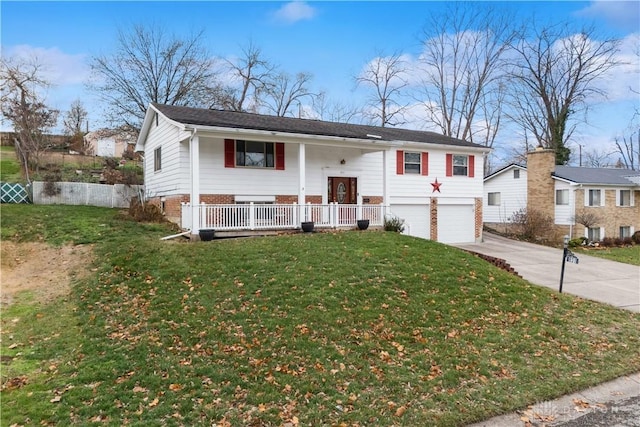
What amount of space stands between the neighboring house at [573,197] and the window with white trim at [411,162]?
993 centimetres

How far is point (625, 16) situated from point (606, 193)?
428 inches

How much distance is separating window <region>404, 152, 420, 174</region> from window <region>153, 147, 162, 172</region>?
10590 millimetres

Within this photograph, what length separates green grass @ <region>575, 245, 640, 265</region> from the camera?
1741 cm

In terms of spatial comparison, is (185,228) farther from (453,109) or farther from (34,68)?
Result: (453,109)

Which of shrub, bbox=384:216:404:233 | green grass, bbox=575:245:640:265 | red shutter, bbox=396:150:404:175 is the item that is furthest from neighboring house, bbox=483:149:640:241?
shrub, bbox=384:216:404:233

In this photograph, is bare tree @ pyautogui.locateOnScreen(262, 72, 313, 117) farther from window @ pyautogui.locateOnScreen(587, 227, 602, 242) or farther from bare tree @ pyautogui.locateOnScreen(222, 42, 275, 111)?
window @ pyautogui.locateOnScreen(587, 227, 602, 242)

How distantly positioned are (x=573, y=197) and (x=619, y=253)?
4.36 m

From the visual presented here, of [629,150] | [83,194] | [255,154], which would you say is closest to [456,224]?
[255,154]

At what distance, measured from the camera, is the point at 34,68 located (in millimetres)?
25766

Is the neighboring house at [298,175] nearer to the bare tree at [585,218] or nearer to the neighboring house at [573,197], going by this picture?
the neighboring house at [573,197]

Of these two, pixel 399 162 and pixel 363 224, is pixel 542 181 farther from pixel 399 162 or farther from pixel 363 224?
pixel 363 224

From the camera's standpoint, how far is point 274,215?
1370 cm

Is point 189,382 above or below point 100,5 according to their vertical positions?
below

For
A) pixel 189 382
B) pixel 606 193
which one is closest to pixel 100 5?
pixel 189 382
